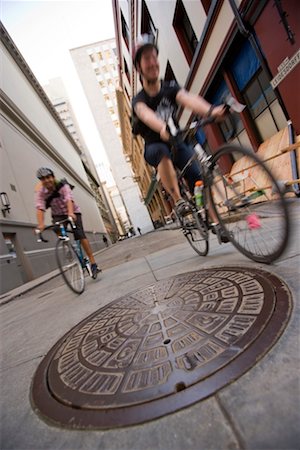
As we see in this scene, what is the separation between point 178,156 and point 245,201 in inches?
47.9

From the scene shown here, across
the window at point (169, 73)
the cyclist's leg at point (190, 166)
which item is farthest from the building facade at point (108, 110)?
the cyclist's leg at point (190, 166)

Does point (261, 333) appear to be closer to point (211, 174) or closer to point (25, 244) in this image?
point (211, 174)

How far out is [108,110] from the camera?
5334 cm

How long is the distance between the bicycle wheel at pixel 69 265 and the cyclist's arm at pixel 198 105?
2488 millimetres

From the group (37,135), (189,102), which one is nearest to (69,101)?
(37,135)

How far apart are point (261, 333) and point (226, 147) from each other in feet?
4.73

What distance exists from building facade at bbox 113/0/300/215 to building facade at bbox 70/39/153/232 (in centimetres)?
3234

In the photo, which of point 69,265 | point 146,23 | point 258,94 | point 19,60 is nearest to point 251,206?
point 69,265

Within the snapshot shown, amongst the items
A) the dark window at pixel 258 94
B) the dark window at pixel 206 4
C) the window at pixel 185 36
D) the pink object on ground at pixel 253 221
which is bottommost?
the pink object on ground at pixel 253 221

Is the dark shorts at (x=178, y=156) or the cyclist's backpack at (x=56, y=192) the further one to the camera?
the cyclist's backpack at (x=56, y=192)

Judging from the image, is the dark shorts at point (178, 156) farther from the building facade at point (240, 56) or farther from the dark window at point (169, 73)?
the dark window at point (169, 73)

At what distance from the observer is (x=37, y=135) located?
57.6 feet

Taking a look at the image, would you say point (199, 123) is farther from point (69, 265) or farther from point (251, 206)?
point (69, 265)

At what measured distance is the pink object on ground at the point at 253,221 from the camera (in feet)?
7.32
